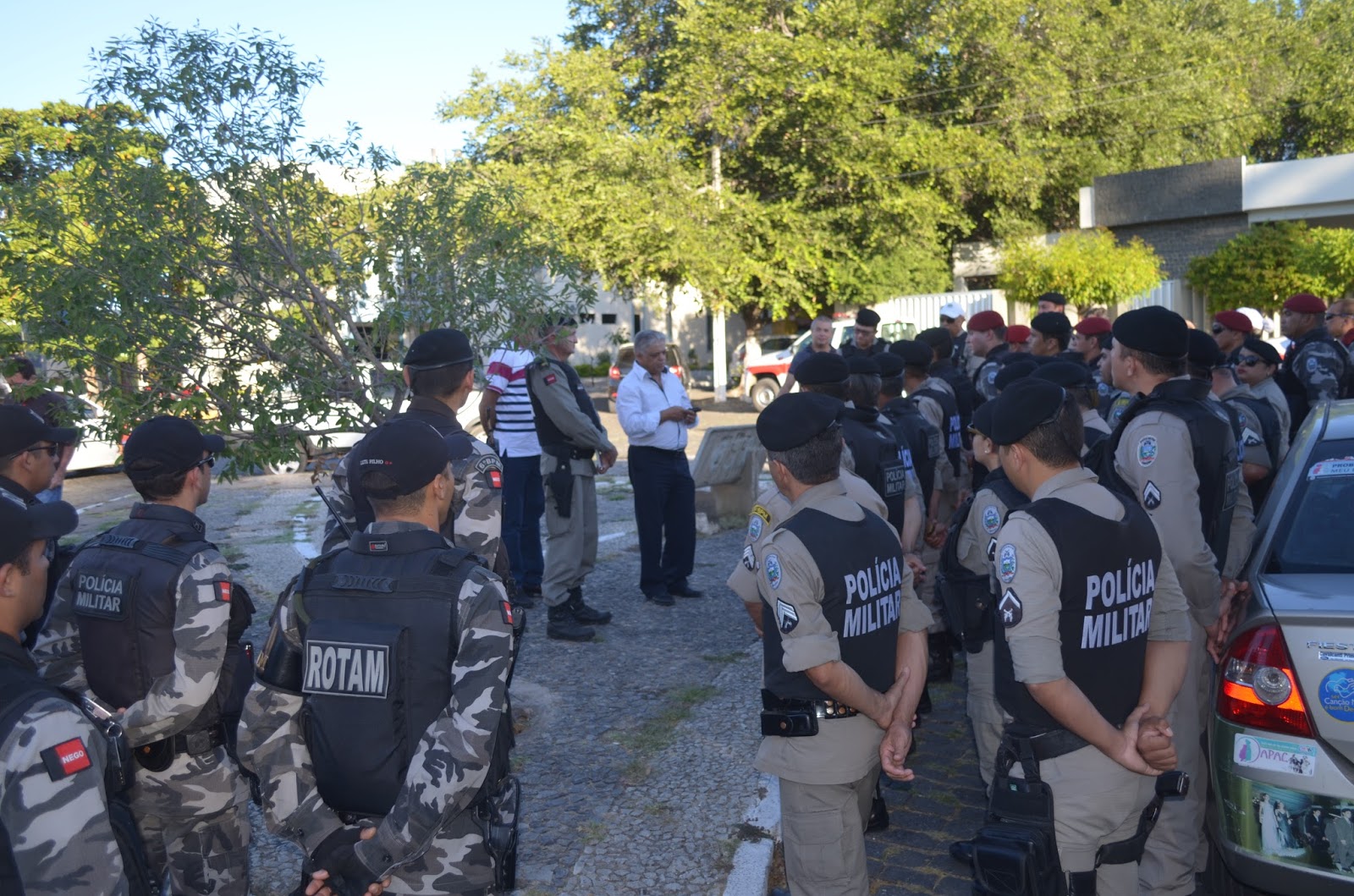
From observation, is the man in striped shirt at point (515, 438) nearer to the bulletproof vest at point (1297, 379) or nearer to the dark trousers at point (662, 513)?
the dark trousers at point (662, 513)

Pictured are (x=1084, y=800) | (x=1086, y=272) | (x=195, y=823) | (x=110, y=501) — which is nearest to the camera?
(x=1084, y=800)

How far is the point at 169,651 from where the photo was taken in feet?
10.3

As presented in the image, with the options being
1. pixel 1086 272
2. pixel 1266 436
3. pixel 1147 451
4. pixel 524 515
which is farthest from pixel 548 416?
pixel 1086 272

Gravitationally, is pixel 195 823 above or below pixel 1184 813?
above

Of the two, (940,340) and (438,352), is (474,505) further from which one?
(940,340)

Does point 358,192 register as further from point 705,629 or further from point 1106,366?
point 1106,366

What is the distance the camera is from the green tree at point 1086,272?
86.7 feet

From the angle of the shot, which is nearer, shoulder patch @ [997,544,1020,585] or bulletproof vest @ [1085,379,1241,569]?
shoulder patch @ [997,544,1020,585]

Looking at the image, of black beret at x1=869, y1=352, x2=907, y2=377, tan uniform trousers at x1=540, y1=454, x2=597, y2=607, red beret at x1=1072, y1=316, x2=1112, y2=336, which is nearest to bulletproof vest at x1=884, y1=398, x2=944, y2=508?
black beret at x1=869, y1=352, x2=907, y2=377

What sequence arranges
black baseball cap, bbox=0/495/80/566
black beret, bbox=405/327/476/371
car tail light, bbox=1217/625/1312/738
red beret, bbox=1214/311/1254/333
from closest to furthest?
black baseball cap, bbox=0/495/80/566, car tail light, bbox=1217/625/1312/738, black beret, bbox=405/327/476/371, red beret, bbox=1214/311/1254/333

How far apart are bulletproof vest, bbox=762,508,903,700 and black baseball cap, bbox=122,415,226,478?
5.87 ft

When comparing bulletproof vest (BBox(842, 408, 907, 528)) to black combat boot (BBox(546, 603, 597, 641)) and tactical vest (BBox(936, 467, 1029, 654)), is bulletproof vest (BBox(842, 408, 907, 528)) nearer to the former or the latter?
tactical vest (BBox(936, 467, 1029, 654))

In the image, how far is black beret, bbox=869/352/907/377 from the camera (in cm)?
610

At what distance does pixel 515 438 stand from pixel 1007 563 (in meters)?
5.37
